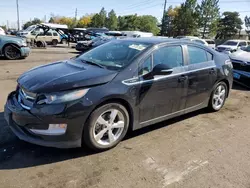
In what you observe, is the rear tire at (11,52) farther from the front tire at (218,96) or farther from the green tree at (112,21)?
the green tree at (112,21)

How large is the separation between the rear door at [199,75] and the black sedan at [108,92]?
0.06 feet

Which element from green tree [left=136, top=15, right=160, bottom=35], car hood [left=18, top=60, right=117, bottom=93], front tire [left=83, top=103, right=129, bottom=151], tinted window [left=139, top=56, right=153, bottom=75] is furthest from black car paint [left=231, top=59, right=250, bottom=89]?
green tree [left=136, top=15, right=160, bottom=35]

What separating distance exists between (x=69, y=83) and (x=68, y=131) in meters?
0.59

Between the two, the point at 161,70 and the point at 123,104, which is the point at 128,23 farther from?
the point at 123,104

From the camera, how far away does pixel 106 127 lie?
3.31 meters

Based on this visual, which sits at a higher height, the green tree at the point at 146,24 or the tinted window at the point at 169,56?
the green tree at the point at 146,24

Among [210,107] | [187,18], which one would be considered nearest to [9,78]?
[210,107]

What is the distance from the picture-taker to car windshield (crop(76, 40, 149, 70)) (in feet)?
11.9

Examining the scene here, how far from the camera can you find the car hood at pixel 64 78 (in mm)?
3019

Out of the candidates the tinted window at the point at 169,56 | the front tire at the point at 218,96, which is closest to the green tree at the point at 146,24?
the front tire at the point at 218,96

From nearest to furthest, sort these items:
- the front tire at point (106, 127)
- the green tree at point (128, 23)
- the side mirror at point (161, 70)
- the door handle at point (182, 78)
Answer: the front tire at point (106, 127) → the side mirror at point (161, 70) → the door handle at point (182, 78) → the green tree at point (128, 23)

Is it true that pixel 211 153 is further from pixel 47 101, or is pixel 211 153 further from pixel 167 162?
pixel 47 101

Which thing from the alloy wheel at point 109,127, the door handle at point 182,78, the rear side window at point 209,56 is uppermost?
the rear side window at point 209,56

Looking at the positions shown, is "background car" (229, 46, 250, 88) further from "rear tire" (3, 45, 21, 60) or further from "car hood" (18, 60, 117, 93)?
"rear tire" (3, 45, 21, 60)
